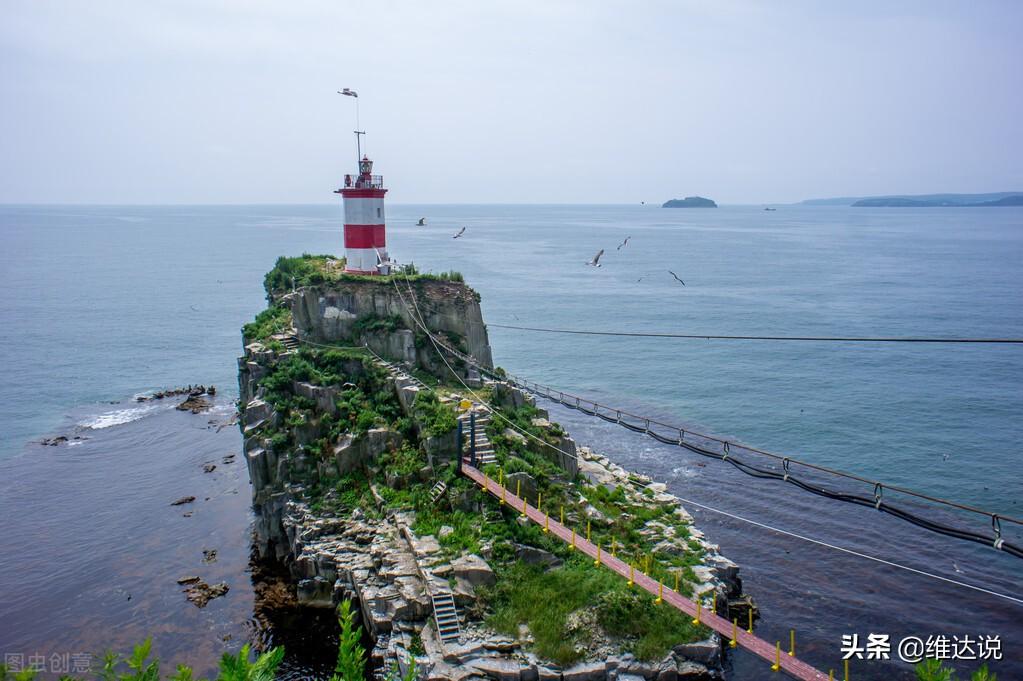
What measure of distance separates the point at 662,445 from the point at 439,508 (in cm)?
2296

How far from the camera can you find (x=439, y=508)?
1147 inches

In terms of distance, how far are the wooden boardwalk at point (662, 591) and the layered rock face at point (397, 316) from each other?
29.8 feet

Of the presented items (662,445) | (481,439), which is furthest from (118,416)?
(662,445)

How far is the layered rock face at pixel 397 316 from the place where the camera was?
37375 millimetres

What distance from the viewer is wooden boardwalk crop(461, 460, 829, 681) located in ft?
66.0

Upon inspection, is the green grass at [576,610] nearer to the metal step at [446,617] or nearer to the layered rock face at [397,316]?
the metal step at [446,617]

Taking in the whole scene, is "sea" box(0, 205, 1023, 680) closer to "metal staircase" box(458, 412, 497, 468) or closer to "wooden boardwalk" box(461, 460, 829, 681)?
"wooden boardwalk" box(461, 460, 829, 681)

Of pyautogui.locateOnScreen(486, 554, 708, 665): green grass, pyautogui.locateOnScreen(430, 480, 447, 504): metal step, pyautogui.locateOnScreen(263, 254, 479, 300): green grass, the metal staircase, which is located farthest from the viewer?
pyautogui.locateOnScreen(263, 254, 479, 300): green grass

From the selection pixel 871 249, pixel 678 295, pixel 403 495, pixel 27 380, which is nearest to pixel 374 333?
pixel 403 495

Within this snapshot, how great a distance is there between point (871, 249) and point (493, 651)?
154m

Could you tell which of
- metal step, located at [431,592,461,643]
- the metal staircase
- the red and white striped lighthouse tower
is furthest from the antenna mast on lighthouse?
metal step, located at [431,592,461,643]

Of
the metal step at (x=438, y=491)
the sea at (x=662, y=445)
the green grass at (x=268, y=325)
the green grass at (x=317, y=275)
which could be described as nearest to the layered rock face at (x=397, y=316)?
the green grass at (x=317, y=275)

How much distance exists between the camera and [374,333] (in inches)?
1501

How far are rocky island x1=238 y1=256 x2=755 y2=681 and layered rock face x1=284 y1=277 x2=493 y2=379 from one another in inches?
3.4
